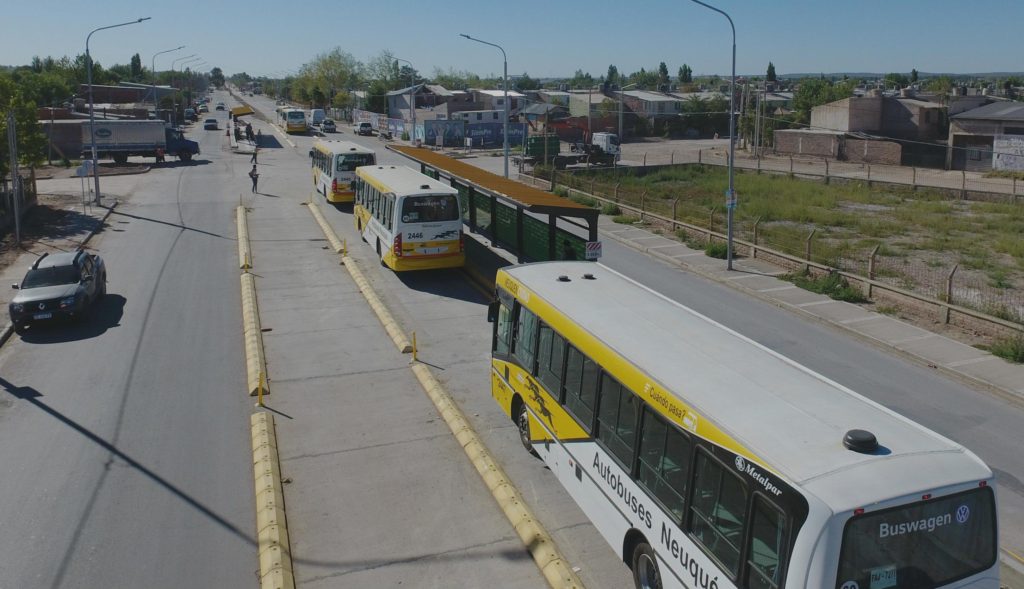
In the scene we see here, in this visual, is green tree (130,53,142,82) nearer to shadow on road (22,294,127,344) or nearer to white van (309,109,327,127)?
white van (309,109,327,127)

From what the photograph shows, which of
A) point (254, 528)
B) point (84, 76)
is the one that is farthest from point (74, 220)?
point (84, 76)

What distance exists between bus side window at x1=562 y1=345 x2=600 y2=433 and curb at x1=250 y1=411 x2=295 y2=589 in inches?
151

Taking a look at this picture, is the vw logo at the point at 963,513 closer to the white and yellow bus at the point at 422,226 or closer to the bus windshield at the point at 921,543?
the bus windshield at the point at 921,543

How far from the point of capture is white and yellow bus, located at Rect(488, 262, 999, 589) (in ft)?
20.6

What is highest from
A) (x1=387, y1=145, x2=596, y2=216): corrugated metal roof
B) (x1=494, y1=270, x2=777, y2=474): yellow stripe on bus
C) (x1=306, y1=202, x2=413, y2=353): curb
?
(x1=387, y1=145, x2=596, y2=216): corrugated metal roof

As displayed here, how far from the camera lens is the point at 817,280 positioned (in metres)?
23.6

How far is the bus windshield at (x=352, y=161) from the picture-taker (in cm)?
3516

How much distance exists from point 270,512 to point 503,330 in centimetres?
468

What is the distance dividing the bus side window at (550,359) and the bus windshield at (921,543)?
17.2ft

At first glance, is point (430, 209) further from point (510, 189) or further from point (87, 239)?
point (87, 239)

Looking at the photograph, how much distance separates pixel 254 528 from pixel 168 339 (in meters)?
9.30

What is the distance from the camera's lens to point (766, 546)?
6.68 metres

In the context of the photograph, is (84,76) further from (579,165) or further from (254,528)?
(254,528)

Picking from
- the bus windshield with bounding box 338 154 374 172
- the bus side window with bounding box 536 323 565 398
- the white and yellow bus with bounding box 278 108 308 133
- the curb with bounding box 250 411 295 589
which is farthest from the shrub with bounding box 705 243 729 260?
the white and yellow bus with bounding box 278 108 308 133
